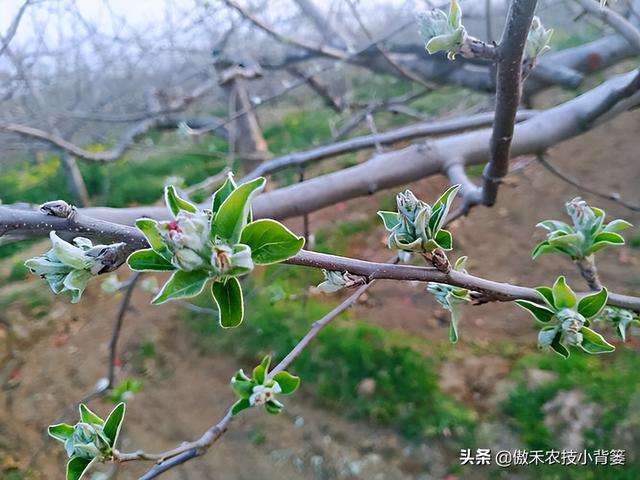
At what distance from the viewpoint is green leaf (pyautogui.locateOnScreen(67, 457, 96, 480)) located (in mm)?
592

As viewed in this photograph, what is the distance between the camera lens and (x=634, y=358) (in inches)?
78.0

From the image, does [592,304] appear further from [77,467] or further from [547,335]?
[77,467]

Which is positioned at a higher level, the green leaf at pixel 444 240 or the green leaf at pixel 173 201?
the green leaf at pixel 173 201

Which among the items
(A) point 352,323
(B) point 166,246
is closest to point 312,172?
(A) point 352,323

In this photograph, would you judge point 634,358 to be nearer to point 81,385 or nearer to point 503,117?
point 503,117

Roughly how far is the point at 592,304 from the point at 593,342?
0.04 m

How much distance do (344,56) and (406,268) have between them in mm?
2028

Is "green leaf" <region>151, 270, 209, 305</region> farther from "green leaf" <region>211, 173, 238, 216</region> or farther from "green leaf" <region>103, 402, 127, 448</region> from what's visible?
"green leaf" <region>103, 402, 127, 448</region>

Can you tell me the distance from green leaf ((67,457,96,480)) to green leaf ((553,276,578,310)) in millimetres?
550

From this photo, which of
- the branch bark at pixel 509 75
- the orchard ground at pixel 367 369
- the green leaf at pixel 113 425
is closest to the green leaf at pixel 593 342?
the branch bark at pixel 509 75

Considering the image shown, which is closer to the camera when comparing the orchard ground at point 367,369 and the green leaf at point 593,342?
the green leaf at point 593,342

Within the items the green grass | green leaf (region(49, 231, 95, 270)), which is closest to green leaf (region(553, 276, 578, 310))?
green leaf (region(49, 231, 95, 270))

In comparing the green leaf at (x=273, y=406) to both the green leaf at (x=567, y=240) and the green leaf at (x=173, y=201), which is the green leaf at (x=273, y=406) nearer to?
the green leaf at (x=173, y=201)

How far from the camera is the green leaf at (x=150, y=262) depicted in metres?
0.43
